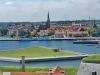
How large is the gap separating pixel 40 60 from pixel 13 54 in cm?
639

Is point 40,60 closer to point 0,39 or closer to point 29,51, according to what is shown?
point 29,51

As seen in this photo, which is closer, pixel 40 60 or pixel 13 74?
pixel 13 74

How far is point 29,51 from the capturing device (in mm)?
47156

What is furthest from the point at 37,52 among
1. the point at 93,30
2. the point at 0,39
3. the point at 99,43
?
the point at 0,39

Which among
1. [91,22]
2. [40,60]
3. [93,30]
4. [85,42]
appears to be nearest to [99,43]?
[85,42]

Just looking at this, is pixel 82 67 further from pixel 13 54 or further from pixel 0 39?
pixel 0 39

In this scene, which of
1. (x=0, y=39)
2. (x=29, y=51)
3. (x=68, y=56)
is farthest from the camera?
(x=0, y=39)

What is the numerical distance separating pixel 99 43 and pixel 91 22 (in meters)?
61.2

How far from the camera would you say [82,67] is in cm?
1881

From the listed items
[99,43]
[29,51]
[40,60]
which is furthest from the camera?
[99,43]

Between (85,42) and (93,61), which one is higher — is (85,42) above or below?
below

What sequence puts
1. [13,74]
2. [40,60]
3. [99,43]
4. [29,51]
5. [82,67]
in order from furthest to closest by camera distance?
[99,43] → [29,51] → [40,60] → [82,67] → [13,74]

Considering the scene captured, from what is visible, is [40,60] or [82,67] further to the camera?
[40,60]

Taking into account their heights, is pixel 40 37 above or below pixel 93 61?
below
